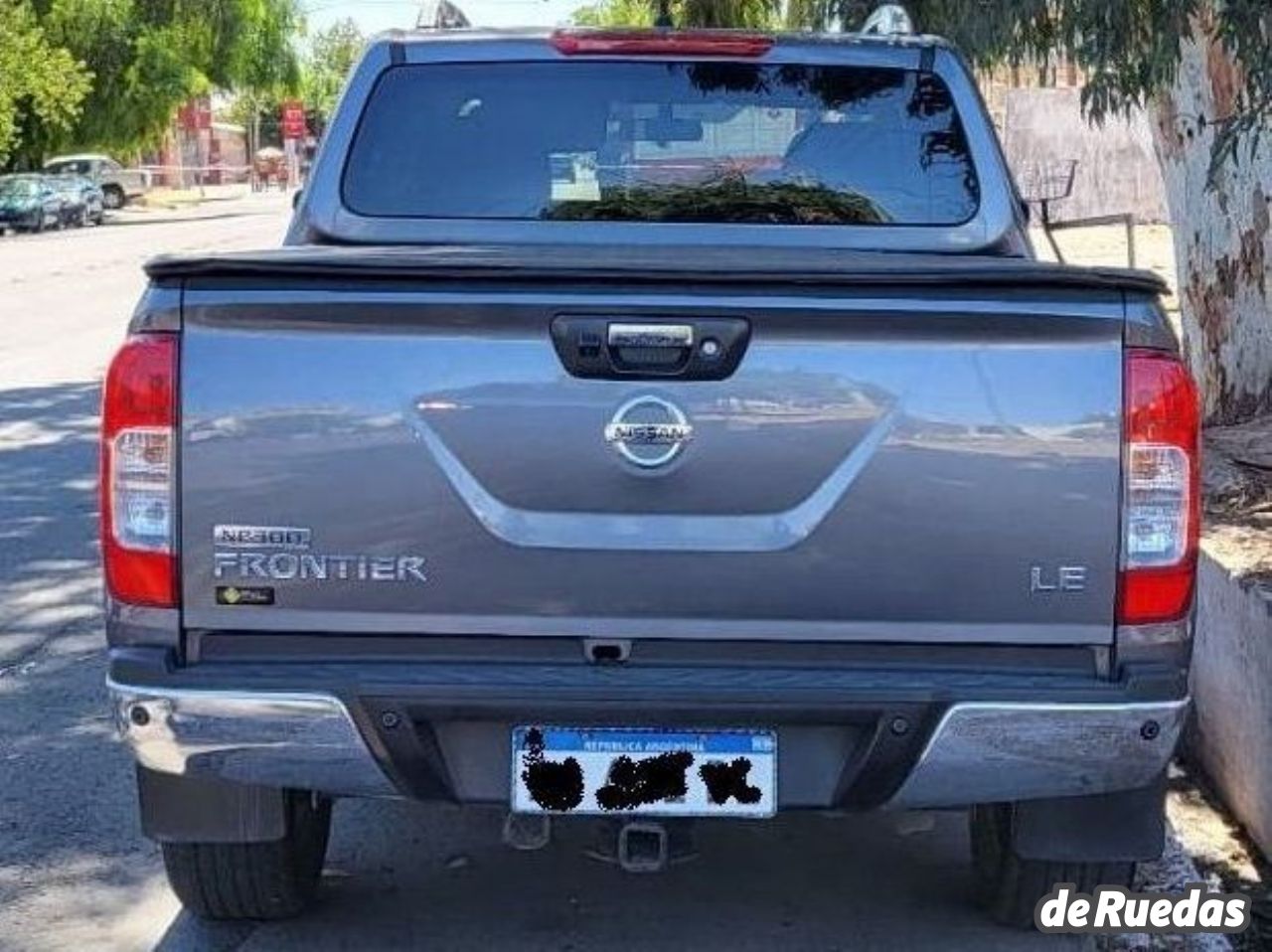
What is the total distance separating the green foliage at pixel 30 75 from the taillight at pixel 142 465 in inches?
1819

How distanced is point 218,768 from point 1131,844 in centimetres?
191

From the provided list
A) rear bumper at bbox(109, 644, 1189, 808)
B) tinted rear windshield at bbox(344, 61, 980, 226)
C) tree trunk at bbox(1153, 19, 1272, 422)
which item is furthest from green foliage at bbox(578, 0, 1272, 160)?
rear bumper at bbox(109, 644, 1189, 808)

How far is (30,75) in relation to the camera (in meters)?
47.7

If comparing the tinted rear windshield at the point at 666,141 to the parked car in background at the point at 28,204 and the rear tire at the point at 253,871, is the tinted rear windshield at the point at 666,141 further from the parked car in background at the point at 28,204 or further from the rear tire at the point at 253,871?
the parked car in background at the point at 28,204

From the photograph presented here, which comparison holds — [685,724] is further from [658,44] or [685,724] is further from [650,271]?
[658,44]

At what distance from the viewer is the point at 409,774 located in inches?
142

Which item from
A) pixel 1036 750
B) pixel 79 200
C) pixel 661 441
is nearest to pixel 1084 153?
pixel 1036 750

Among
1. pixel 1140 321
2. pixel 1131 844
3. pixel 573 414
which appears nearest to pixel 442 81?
pixel 573 414

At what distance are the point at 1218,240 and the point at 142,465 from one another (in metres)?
6.79

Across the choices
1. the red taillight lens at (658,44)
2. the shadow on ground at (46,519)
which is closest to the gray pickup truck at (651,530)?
the red taillight lens at (658,44)

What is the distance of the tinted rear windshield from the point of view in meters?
5.02

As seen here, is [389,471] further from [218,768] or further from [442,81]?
[442,81]

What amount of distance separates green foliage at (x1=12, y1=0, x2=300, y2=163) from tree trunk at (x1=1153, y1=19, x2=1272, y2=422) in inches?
1817

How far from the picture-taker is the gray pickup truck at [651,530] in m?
3.51
